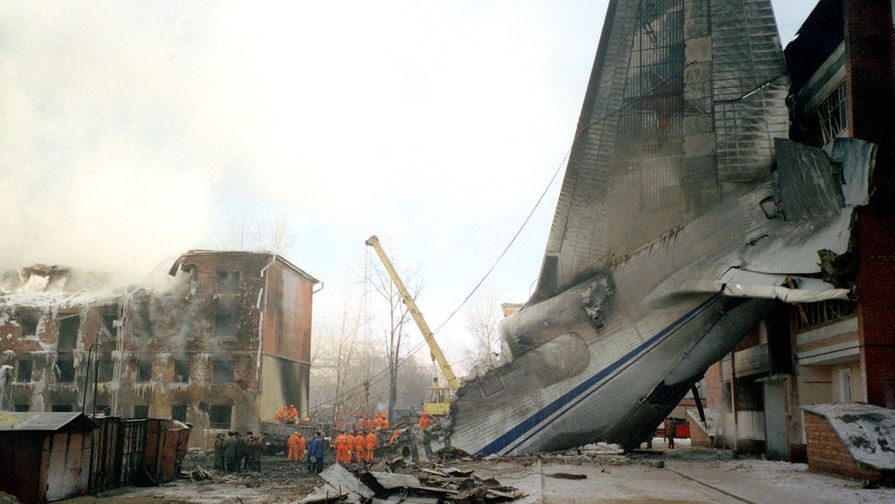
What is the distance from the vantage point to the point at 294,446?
1078 inches

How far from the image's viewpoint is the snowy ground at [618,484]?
1095 cm

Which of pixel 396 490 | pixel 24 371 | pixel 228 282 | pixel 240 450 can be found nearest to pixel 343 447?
pixel 240 450

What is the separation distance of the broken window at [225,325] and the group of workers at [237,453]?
43.2ft

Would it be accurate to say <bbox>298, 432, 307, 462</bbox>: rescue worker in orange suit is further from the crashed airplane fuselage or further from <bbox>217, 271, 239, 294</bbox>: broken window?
<bbox>217, 271, 239, 294</bbox>: broken window

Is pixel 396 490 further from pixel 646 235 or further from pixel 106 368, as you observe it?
pixel 106 368

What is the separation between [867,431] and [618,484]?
4251mm

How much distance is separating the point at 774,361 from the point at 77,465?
1717cm

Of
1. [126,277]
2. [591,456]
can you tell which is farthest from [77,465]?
[126,277]

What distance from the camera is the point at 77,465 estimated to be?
14625 millimetres

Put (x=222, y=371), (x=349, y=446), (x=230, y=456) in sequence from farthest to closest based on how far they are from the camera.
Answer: (x=222, y=371) → (x=349, y=446) → (x=230, y=456)

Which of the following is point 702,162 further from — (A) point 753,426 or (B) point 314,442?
(B) point 314,442

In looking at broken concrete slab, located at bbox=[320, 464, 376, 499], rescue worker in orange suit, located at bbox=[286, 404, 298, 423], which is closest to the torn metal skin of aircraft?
broken concrete slab, located at bbox=[320, 464, 376, 499]

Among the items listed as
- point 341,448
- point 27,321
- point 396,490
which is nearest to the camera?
point 396,490

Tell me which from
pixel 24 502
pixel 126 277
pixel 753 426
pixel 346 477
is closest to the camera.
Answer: pixel 346 477
